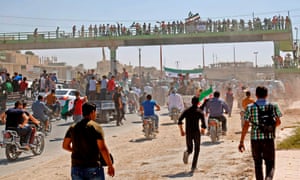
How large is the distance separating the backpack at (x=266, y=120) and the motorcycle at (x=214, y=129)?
760 centimetres

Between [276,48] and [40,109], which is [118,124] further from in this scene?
[276,48]

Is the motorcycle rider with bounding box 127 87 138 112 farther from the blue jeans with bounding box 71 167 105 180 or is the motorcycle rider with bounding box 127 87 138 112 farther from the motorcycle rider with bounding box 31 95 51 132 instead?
the blue jeans with bounding box 71 167 105 180

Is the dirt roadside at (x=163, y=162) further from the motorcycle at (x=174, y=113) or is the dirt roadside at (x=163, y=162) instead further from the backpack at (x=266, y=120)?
the motorcycle at (x=174, y=113)

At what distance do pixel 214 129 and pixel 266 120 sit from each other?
7.68 metres

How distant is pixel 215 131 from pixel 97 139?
9775mm

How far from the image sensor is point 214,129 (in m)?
15.9

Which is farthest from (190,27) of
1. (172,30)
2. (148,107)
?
(148,107)

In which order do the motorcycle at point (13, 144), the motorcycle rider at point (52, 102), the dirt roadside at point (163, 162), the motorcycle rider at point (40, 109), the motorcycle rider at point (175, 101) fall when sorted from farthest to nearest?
1. the motorcycle rider at point (52, 102)
2. the motorcycle rider at point (175, 101)
3. the motorcycle rider at point (40, 109)
4. the motorcycle at point (13, 144)
5. the dirt roadside at point (163, 162)

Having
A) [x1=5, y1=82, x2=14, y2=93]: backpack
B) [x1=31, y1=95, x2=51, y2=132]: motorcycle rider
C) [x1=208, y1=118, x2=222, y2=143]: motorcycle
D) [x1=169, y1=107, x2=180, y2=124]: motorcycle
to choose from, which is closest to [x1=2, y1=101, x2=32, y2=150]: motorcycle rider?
[x1=31, y1=95, x2=51, y2=132]: motorcycle rider

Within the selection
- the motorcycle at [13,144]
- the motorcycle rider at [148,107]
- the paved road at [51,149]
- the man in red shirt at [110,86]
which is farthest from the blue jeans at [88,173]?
the man in red shirt at [110,86]

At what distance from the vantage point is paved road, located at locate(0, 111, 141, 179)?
Result: 13070 mm

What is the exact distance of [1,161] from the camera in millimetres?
13797

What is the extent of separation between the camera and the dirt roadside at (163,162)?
1080 centimetres

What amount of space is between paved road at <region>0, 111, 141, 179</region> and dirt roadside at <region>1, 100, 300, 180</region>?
403mm
